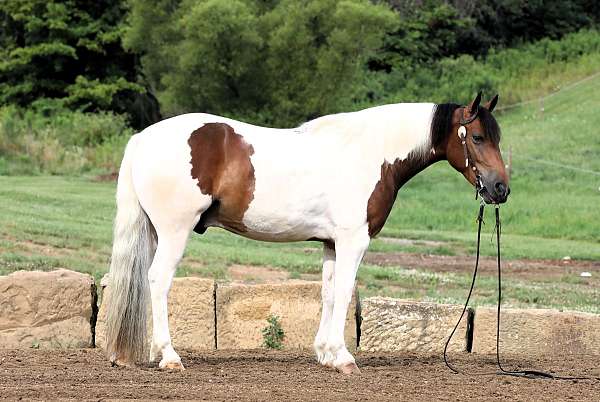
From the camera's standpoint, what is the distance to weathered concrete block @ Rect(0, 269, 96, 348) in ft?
34.0

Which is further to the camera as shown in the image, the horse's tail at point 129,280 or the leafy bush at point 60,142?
the leafy bush at point 60,142

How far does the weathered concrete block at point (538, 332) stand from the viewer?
10.7m

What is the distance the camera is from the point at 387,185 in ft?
31.7

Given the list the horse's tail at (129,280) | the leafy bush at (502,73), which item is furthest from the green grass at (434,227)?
the leafy bush at (502,73)

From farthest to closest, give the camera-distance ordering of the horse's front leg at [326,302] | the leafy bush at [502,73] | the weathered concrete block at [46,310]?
1. the leafy bush at [502,73]
2. the weathered concrete block at [46,310]
3. the horse's front leg at [326,302]

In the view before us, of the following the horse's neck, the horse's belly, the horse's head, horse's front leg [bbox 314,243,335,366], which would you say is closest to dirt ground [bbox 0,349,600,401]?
horse's front leg [bbox 314,243,335,366]

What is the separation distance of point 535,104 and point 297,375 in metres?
32.3

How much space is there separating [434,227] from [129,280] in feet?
47.4

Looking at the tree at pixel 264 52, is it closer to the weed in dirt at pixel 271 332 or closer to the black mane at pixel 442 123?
the weed in dirt at pixel 271 332

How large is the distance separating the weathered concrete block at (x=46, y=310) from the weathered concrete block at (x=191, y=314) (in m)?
0.20

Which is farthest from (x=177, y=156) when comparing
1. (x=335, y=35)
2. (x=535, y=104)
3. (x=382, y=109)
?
(x=535, y=104)

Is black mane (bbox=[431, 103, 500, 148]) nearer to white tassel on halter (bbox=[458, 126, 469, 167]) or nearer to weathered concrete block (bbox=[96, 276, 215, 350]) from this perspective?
white tassel on halter (bbox=[458, 126, 469, 167])

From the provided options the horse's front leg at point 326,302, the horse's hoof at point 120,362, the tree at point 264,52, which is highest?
the tree at point 264,52

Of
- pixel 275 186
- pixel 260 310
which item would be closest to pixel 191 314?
pixel 260 310
